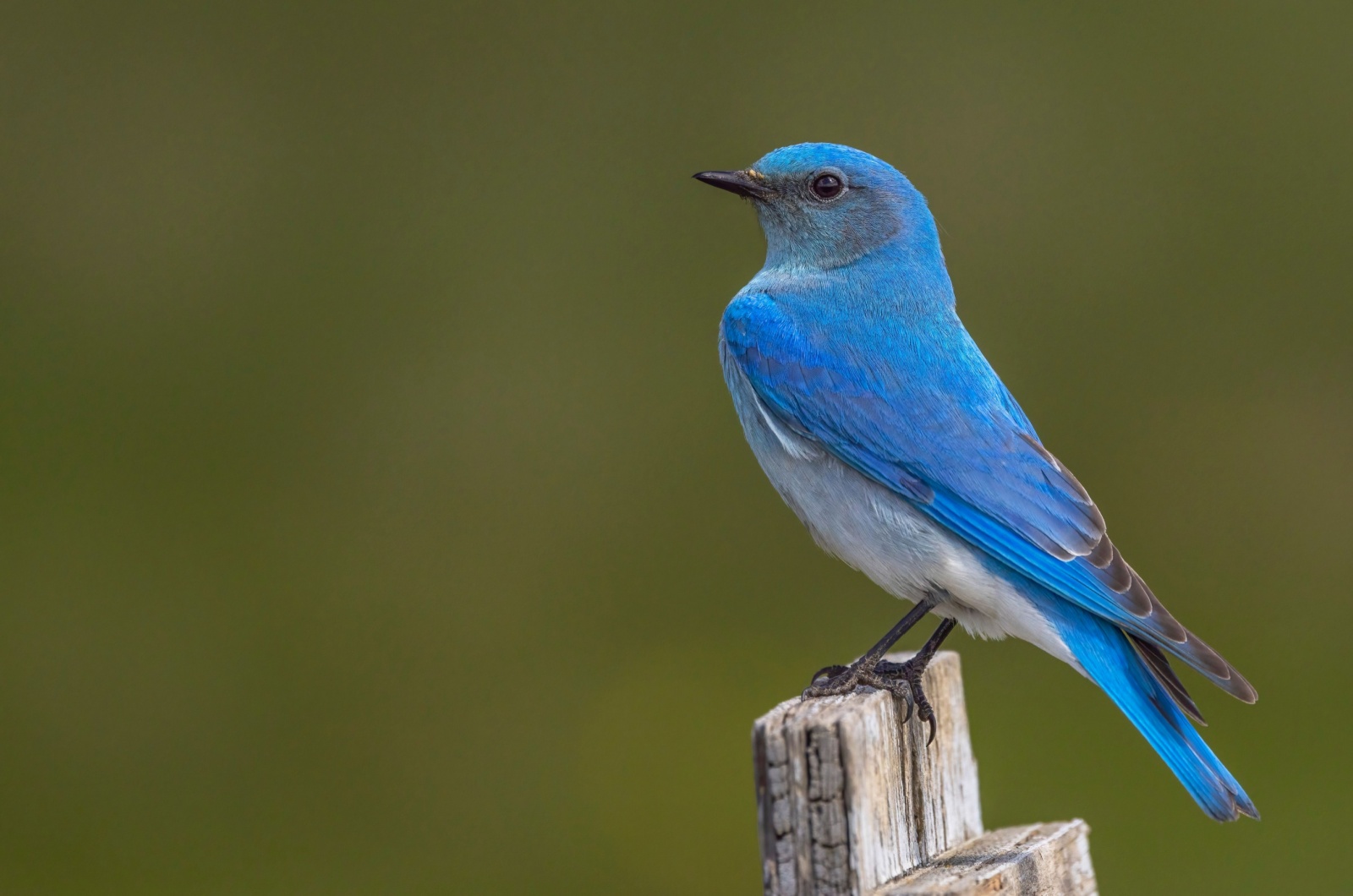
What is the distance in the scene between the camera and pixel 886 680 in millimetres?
3117

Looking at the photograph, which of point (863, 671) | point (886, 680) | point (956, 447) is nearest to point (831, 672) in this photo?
point (863, 671)

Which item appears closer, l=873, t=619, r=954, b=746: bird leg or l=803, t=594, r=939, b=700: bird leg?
l=873, t=619, r=954, b=746: bird leg

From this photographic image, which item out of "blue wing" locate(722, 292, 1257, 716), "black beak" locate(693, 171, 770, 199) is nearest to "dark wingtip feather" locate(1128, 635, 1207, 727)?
"blue wing" locate(722, 292, 1257, 716)

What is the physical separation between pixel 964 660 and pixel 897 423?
273 cm

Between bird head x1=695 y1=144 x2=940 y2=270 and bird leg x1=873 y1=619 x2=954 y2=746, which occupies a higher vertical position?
bird head x1=695 y1=144 x2=940 y2=270

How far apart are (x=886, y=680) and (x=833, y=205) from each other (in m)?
1.76

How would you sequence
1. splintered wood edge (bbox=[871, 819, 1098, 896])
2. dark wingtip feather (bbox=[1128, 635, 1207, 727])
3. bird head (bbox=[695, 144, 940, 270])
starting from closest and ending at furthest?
splintered wood edge (bbox=[871, 819, 1098, 896]), dark wingtip feather (bbox=[1128, 635, 1207, 727]), bird head (bbox=[695, 144, 940, 270])

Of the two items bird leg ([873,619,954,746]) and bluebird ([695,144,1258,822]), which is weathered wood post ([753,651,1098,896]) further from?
bluebird ([695,144,1258,822])

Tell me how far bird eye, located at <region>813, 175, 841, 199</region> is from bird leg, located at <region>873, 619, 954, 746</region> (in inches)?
60.7

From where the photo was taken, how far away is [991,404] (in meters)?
3.72

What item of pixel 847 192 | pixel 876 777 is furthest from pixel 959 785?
pixel 847 192

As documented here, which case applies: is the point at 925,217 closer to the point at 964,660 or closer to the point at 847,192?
the point at 847,192

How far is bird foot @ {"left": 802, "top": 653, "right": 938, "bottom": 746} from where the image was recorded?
A: 298 cm

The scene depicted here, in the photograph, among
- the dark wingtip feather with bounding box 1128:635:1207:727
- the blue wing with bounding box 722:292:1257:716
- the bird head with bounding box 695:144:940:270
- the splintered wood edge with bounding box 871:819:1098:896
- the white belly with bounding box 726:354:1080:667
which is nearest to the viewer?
the splintered wood edge with bounding box 871:819:1098:896
